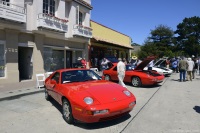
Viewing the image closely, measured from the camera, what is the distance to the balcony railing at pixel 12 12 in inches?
421

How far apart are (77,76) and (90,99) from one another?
1717 millimetres

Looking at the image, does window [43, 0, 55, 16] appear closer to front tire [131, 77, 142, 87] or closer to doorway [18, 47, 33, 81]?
doorway [18, 47, 33, 81]

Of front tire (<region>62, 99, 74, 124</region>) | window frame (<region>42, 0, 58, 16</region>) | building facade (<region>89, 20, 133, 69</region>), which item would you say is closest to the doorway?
window frame (<region>42, 0, 58, 16</region>)

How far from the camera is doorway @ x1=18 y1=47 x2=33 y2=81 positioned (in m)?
13.7

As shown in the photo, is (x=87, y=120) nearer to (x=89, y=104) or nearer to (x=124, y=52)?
(x=89, y=104)

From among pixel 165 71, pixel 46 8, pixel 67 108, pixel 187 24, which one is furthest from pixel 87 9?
pixel 187 24

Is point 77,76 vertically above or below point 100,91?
above

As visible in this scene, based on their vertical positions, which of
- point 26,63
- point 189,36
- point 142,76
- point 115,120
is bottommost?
point 115,120

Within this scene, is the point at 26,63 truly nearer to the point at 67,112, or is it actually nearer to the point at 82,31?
the point at 82,31

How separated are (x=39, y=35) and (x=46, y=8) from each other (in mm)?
2376

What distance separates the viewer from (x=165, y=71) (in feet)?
53.9

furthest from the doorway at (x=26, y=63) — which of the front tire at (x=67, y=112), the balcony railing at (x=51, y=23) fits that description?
the front tire at (x=67, y=112)

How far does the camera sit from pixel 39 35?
13.8 m

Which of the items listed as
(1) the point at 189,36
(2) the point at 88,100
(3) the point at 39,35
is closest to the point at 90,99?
(2) the point at 88,100
